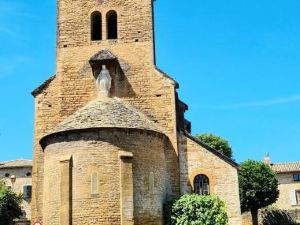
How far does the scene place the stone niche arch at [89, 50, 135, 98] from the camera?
2962 centimetres

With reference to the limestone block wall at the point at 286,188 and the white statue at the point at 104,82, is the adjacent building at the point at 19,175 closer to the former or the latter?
the limestone block wall at the point at 286,188

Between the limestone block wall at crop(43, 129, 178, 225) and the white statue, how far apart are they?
15.7 feet

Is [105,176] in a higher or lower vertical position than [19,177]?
lower

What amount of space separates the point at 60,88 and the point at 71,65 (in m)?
1.79

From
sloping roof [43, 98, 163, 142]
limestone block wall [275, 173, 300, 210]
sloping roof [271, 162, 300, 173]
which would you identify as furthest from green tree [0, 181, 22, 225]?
limestone block wall [275, 173, 300, 210]

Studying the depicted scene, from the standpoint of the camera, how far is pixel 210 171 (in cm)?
2773

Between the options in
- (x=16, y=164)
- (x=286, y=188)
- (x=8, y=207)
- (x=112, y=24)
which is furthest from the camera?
(x=16, y=164)

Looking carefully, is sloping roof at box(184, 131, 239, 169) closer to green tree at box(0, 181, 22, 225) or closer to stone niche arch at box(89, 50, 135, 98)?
stone niche arch at box(89, 50, 135, 98)

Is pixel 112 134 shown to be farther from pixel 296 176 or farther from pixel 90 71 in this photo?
pixel 296 176

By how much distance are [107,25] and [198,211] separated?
47.1 feet

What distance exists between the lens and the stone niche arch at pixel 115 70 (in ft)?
97.2

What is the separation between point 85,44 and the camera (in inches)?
1216

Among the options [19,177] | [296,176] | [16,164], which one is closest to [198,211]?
[296,176]

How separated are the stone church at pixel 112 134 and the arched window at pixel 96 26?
70 mm
